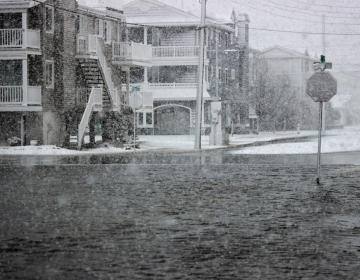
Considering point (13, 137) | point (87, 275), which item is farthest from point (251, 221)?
point (13, 137)

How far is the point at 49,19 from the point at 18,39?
220 centimetres

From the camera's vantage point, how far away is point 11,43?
3928 centimetres

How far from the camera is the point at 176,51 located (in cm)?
6028

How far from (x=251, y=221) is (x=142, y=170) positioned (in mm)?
11552

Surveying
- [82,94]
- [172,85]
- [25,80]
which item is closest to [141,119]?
[172,85]

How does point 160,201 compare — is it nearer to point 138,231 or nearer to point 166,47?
point 138,231

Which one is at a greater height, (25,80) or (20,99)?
(25,80)

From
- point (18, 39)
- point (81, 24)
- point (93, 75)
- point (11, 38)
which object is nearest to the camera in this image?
point (18, 39)

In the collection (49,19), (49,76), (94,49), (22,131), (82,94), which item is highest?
(49,19)

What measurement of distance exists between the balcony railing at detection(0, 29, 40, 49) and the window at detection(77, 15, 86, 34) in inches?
162

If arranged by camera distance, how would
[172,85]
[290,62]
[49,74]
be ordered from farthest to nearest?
[290,62]
[172,85]
[49,74]

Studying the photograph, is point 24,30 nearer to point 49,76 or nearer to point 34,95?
point 49,76

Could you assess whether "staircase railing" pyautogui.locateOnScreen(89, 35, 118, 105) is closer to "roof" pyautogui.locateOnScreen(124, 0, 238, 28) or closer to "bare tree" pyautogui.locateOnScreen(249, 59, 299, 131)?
"roof" pyautogui.locateOnScreen(124, 0, 238, 28)

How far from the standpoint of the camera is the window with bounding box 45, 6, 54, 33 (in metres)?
40.0
